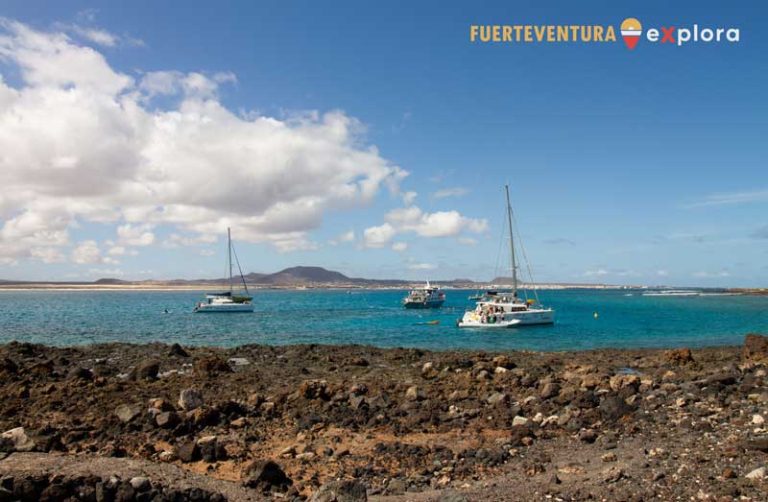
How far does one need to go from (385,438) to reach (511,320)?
46.2 m

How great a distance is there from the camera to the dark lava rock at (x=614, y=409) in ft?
44.1

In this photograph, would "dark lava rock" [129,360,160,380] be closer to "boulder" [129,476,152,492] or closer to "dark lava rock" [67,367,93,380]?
"dark lava rock" [67,367,93,380]

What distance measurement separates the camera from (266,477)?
9750 mm

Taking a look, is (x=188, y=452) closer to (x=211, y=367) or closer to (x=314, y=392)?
(x=314, y=392)

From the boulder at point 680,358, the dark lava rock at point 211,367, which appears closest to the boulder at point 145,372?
the dark lava rock at point 211,367

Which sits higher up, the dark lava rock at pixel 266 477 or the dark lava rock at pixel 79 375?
the dark lava rock at pixel 79 375

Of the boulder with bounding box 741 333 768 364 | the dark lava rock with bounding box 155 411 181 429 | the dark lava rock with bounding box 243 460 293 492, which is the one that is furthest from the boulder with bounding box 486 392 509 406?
the boulder with bounding box 741 333 768 364

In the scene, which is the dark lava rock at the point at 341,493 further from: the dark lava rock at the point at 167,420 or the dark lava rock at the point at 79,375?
the dark lava rock at the point at 79,375

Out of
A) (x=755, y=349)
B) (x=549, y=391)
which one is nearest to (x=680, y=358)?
(x=755, y=349)

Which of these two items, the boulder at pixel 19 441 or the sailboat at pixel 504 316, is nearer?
the boulder at pixel 19 441

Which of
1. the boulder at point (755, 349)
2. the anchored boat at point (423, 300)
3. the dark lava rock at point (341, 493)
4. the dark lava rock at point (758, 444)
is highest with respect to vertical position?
the dark lava rock at point (758, 444)

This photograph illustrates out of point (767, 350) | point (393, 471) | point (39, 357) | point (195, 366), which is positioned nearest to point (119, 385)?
point (195, 366)

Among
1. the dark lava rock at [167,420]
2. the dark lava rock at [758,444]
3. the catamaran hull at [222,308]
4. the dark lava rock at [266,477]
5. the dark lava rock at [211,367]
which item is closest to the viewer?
the dark lava rock at [266,477]

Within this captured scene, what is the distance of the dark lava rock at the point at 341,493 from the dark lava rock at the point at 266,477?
155cm
